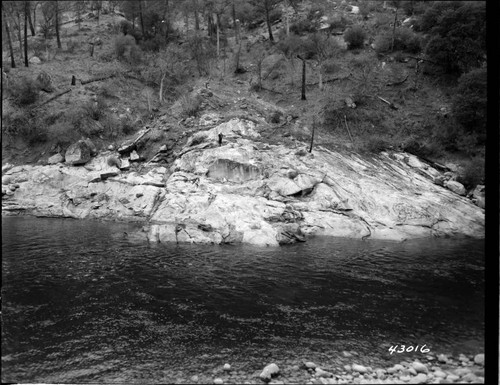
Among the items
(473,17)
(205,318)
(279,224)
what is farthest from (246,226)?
(473,17)

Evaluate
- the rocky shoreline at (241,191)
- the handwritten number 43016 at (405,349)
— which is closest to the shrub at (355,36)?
the rocky shoreline at (241,191)

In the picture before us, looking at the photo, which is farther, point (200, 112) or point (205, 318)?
point (200, 112)

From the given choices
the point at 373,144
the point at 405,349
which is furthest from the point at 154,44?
the point at 405,349

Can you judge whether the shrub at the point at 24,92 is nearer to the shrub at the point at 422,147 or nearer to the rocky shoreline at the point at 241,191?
the rocky shoreline at the point at 241,191

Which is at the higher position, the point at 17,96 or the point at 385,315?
the point at 17,96

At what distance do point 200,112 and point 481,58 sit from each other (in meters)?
24.3

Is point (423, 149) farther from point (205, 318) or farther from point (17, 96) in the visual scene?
point (17, 96)

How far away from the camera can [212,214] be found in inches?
742

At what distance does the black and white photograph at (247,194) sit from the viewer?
6738 millimetres

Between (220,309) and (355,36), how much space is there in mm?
34111

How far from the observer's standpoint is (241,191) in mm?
21453

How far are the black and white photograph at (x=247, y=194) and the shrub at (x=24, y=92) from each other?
0.18m

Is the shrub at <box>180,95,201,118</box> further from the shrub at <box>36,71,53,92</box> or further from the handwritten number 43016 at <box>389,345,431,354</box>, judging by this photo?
the handwritten number 43016 at <box>389,345,431,354</box>

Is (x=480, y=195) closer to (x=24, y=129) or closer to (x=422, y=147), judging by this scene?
(x=422, y=147)
